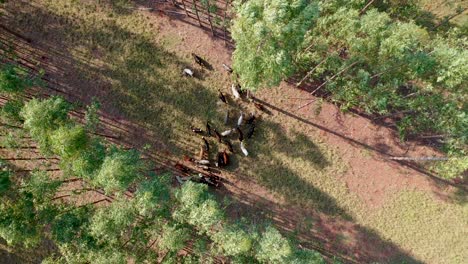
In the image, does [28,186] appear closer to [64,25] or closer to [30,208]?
[30,208]

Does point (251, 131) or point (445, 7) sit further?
point (445, 7)

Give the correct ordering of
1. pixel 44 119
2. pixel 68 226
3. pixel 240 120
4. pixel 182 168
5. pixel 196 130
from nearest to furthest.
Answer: pixel 44 119 < pixel 68 226 < pixel 182 168 < pixel 196 130 < pixel 240 120

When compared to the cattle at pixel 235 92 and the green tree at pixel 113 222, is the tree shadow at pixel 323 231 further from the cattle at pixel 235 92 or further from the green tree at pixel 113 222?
the green tree at pixel 113 222

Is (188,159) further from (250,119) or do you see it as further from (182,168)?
(250,119)

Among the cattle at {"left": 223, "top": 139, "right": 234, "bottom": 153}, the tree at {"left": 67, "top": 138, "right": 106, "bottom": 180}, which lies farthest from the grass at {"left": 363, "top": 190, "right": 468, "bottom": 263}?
the tree at {"left": 67, "top": 138, "right": 106, "bottom": 180}

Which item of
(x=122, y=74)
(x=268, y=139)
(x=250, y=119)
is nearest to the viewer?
(x=250, y=119)

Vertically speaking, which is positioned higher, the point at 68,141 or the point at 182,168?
the point at 68,141

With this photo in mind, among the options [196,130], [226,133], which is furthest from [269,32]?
[196,130]

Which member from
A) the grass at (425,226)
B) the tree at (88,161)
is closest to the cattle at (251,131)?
the tree at (88,161)
